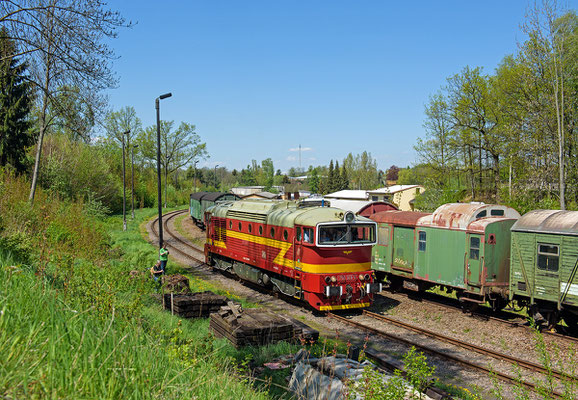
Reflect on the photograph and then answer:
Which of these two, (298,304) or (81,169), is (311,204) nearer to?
(298,304)

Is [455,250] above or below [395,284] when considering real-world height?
above

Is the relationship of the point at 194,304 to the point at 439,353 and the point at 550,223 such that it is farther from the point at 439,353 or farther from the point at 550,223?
the point at 550,223

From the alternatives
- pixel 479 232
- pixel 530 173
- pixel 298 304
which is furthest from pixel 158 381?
pixel 530 173

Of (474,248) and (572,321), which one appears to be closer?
(572,321)

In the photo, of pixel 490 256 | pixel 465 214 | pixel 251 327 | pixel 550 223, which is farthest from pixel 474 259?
pixel 251 327

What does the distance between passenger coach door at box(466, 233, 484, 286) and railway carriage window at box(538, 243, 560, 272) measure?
1753 mm

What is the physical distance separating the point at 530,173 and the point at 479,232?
15436mm

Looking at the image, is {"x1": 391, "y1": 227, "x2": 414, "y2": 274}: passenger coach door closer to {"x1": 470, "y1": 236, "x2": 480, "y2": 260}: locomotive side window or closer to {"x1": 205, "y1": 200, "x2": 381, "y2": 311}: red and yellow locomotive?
{"x1": 470, "y1": 236, "x2": 480, "y2": 260}: locomotive side window

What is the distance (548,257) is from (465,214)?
3054mm

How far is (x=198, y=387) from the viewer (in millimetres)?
4199

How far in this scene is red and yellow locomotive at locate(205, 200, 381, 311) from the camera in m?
13.5

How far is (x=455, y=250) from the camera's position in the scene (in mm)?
14859

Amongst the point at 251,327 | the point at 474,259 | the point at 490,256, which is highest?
the point at 490,256

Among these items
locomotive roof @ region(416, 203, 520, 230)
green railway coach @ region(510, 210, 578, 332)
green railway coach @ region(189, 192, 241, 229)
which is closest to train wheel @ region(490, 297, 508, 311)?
green railway coach @ region(510, 210, 578, 332)
